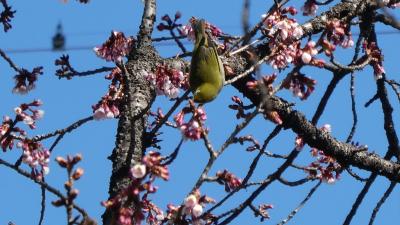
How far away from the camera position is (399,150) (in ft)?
14.3

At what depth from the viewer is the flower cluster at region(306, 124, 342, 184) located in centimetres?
422

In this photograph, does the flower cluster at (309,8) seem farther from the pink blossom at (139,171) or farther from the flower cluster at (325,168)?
the pink blossom at (139,171)

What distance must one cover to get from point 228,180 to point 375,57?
4.24ft

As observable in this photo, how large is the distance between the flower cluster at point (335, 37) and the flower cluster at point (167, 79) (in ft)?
2.34

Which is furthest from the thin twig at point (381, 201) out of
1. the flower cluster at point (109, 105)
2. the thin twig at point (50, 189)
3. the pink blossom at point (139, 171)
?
the thin twig at point (50, 189)

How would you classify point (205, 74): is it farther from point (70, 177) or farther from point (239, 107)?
point (70, 177)

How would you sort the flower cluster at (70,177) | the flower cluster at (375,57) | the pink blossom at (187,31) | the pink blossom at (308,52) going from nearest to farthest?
1. the flower cluster at (70,177)
2. the pink blossom at (308,52)
3. the flower cluster at (375,57)
4. the pink blossom at (187,31)

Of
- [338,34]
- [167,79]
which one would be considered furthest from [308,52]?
[167,79]

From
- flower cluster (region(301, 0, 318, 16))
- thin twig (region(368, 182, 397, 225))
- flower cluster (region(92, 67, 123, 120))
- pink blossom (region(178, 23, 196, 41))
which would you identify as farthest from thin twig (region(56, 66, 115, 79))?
thin twig (region(368, 182, 397, 225))

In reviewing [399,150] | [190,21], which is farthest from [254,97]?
[399,150]

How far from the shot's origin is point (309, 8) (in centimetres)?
433

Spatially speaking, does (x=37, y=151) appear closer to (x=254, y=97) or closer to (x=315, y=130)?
(x=254, y=97)

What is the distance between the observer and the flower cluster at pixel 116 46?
12.9 feet

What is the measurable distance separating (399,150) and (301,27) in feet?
2.91
